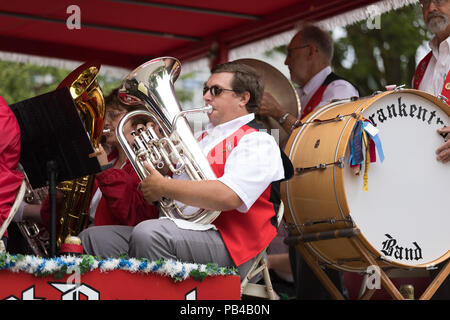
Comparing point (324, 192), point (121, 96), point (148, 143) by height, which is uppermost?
point (121, 96)

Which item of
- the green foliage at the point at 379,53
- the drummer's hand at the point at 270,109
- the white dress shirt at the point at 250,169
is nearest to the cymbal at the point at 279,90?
the drummer's hand at the point at 270,109

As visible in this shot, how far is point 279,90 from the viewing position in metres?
4.75

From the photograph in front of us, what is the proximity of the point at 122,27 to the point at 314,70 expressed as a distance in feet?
6.05

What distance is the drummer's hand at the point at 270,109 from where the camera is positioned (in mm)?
4527

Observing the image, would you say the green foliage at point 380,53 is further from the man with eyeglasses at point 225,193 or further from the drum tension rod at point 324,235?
the man with eyeglasses at point 225,193

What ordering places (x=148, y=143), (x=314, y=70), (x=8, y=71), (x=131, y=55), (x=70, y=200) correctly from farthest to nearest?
(x=8, y=71) < (x=131, y=55) < (x=314, y=70) < (x=70, y=200) < (x=148, y=143)

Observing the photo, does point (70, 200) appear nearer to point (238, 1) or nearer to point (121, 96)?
point (121, 96)

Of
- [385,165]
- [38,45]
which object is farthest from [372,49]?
[385,165]

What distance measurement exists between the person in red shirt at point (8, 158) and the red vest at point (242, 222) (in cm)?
95

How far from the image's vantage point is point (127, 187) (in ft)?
12.4

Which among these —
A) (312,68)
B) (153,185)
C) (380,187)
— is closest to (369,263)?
(380,187)

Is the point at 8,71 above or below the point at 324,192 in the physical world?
above
